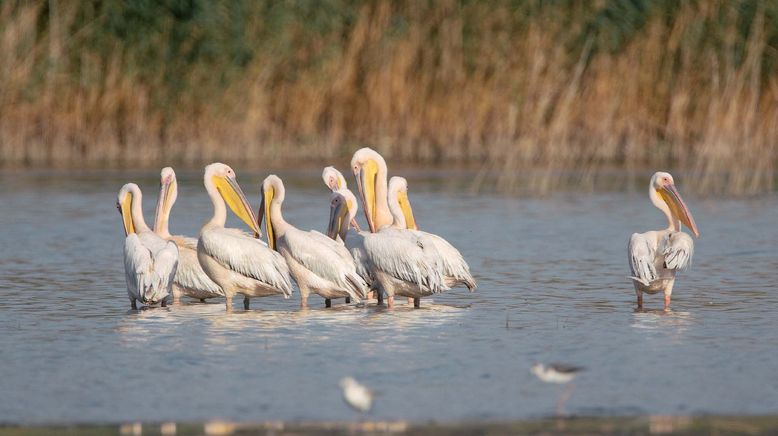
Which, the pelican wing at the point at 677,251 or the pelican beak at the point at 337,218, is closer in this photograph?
the pelican wing at the point at 677,251

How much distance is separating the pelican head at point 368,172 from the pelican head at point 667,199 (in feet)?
5.57

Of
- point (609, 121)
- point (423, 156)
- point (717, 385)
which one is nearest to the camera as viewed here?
point (717, 385)

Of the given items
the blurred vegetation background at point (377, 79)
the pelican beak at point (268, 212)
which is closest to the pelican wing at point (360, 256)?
the pelican beak at point (268, 212)

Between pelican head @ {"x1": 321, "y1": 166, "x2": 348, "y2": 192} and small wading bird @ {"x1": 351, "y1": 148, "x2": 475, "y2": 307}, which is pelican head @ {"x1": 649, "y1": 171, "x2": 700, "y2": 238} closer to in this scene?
small wading bird @ {"x1": 351, "y1": 148, "x2": 475, "y2": 307}

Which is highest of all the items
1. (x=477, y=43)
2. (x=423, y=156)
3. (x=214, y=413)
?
(x=477, y=43)

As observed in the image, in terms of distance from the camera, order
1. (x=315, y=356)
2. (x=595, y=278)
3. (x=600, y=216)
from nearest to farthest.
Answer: (x=315, y=356), (x=595, y=278), (x=600, y=216)

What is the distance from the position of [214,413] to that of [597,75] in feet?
40.2

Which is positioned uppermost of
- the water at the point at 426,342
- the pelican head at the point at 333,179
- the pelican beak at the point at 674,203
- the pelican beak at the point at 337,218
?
the pelican head at the point at 333,179

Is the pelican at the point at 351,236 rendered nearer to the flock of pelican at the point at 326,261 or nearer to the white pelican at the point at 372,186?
the flock of pelican at the point at 326,261

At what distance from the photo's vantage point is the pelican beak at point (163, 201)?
8.65 m

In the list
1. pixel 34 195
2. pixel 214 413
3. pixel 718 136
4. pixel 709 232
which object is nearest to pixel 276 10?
pixel 34 195

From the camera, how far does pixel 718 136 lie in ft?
48.2

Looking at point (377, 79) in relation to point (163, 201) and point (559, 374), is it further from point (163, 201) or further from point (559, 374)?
point (559, 374)

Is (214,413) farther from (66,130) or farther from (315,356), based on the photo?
(66,130)
